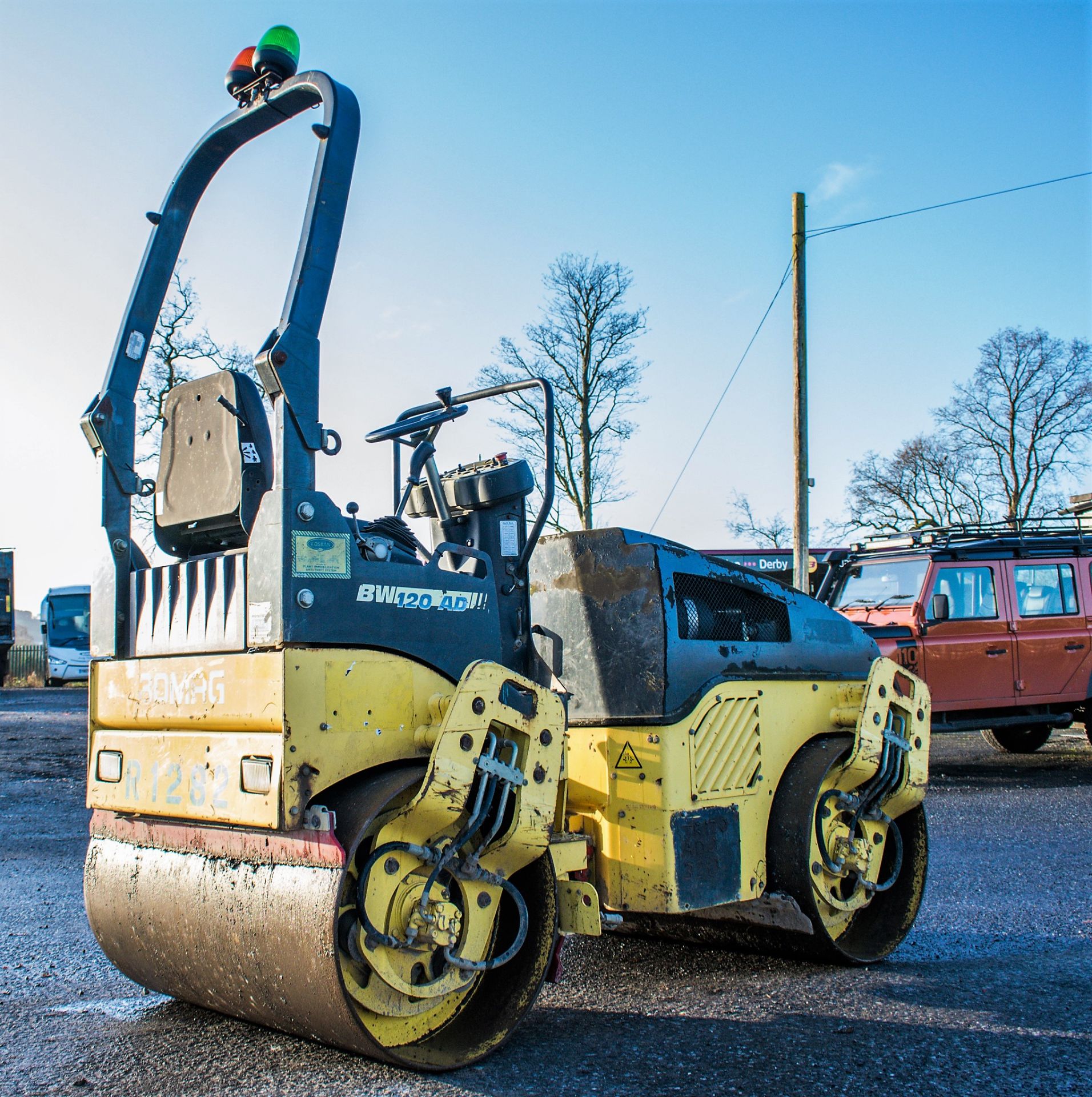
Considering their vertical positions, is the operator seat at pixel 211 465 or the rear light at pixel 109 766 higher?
the operator seat at pixel 211 465

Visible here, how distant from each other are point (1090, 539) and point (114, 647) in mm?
11678

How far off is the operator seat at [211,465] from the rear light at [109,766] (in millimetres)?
752

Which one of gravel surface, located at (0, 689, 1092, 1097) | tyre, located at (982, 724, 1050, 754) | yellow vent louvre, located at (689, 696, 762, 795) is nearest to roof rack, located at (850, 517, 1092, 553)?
tyre, located at (982, 724, 1050, 754)

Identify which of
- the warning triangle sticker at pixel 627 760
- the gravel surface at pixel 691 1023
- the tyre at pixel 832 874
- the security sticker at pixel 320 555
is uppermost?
the security sticker at pixel 320 555

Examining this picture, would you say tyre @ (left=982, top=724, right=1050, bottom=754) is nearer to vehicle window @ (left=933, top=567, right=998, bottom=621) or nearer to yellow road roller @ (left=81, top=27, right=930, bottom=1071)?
vehicle window @ (left=933, top=567, right=998, bottom=621)

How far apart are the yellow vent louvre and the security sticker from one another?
5.26ft

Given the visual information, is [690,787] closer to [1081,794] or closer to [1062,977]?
[1062,977]

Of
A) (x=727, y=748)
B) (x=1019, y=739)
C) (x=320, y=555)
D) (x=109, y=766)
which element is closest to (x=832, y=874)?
(x=727, y=748)

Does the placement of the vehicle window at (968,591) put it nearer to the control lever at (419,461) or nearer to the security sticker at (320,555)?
the control lever at (419,461)

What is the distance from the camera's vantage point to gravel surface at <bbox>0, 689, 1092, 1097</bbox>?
3570 mm

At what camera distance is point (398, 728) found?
371cm

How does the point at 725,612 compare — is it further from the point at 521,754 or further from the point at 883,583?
the point at 883,583

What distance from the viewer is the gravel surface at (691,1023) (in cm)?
357

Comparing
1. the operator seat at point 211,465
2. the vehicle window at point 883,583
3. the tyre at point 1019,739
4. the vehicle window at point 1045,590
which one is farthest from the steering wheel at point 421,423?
the tyre at point 1019,739
